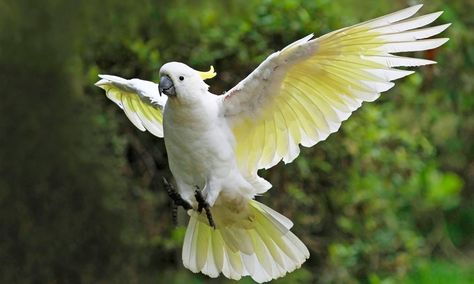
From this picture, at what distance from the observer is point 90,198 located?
630 cm

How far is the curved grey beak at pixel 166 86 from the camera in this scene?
4270 mm

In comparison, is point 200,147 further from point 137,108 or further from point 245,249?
point 137,108

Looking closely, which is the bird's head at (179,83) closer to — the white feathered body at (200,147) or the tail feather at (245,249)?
the white feathered body at (200,147)

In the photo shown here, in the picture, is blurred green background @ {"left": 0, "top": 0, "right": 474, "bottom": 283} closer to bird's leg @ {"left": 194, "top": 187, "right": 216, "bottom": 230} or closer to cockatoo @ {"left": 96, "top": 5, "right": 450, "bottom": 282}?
cockatoo @ {"left": 96, "top": 5, "right": 450, "bottom": 282}

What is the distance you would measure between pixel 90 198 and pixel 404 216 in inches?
115

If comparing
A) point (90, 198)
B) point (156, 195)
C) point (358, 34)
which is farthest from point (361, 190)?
point (358, 34)

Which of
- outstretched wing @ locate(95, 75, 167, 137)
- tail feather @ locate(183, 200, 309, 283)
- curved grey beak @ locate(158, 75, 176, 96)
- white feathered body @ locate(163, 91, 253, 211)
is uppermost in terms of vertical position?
outstretched wing @ locate(95, 75, 167, 137)

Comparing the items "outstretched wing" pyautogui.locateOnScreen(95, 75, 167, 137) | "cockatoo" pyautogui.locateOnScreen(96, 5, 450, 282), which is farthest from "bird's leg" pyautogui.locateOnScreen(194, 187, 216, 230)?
"outstretched wing" pyautogui.locateOnScreen(95, 75, 167, 137)

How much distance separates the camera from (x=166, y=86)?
14.0 feet

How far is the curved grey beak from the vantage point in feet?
14.0

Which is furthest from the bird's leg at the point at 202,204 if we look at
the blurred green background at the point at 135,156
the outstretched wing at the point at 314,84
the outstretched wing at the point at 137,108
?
the blurred green background at the point at 135,156

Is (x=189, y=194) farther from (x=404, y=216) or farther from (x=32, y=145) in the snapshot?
(x=404, y=216)

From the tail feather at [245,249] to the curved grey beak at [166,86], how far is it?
0.79 meters

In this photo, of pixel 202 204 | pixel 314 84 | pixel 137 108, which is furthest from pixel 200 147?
pixel 137 108
